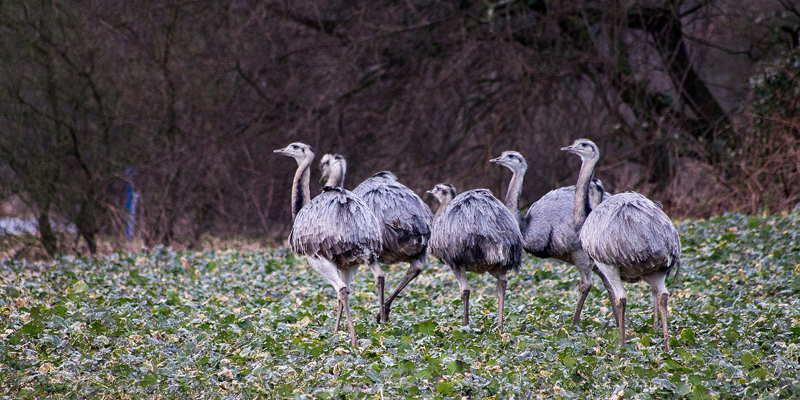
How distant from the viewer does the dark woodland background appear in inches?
511

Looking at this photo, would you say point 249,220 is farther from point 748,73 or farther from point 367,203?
point 748,73

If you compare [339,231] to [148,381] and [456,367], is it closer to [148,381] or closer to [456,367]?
[456,367]

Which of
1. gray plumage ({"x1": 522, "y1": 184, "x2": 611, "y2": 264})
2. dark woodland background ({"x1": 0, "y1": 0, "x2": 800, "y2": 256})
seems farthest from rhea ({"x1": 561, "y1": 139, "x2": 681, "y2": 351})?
dark woodland background ({"x1": 0, "y1": 0, "x2": 800, "y2": 256})

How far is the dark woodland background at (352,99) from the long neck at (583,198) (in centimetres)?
567

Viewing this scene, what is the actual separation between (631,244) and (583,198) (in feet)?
3.91

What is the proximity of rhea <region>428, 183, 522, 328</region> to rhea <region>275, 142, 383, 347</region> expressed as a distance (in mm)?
550

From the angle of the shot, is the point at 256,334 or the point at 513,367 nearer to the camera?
the point at 513,367

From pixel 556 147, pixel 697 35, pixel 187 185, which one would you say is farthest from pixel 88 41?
pixel 697 35

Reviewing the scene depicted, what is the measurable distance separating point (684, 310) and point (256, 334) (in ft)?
12.1

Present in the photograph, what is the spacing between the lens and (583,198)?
696cm

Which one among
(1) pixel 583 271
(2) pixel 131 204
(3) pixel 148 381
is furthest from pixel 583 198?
(2) pixel 131 204

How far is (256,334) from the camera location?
6.60 m

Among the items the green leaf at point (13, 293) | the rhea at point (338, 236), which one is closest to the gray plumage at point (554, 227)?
the rhea at point (338, 236)

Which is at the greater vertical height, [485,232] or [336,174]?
[336,174]
